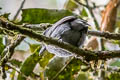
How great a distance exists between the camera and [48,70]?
1324mm

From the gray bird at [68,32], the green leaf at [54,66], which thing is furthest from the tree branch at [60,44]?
the green leaf at [54,66]

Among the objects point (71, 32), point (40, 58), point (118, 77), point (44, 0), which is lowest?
point (44, 0)

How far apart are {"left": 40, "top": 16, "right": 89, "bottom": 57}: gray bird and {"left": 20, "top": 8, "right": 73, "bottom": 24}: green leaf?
33 centimetres

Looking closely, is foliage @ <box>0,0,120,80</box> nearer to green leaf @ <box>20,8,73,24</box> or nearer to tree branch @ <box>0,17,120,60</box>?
green leaf @ <box>20,8,73,24</box>

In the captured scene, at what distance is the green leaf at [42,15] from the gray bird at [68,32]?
327mm

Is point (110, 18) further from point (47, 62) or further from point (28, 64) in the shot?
point (28, 64)

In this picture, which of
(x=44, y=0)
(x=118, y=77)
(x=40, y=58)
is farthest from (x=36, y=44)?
(x=44, y=0)

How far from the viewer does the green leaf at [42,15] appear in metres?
1.28

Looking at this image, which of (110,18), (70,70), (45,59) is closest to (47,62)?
(45,59)

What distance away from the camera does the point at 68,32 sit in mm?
955

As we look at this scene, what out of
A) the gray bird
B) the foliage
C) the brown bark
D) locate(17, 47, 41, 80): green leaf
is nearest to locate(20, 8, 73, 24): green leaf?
the foliage

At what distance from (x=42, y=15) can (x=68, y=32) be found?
14.8 inches

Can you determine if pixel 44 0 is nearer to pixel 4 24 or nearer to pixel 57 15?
pixel 57 15

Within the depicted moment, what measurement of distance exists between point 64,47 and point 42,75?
50 centimetres
